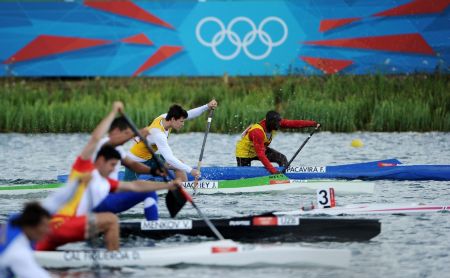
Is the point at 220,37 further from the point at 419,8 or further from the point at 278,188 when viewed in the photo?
the point at 278,188

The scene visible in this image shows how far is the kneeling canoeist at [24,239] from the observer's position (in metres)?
9.65

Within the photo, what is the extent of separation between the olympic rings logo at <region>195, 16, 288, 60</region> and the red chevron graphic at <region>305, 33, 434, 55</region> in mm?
1309

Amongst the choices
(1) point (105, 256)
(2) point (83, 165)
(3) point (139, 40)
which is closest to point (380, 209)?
(1) point (105, 256)

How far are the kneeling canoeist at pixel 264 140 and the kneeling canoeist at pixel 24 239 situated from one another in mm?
8230

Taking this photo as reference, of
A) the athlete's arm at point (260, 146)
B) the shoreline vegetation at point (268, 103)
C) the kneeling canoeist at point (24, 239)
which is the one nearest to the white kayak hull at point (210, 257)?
the kneeling canoeist at point (24, 239)

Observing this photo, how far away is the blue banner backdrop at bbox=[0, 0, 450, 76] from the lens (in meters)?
28.9

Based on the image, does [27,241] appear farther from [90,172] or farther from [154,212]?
[154,212]

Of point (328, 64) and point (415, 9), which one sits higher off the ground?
point (415, 9)

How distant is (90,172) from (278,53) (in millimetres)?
18361

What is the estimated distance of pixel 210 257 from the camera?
466 inches

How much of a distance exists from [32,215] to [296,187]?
818cm

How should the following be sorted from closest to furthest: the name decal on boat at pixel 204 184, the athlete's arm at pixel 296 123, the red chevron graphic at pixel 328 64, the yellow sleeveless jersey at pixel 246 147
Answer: the name decal on boat at pixel 204 184 < the athlete's arm at pixel 296 123 < the yellow sleeveless jersey at pixel 246 147 < the red chevron graphic at pixel 328 64

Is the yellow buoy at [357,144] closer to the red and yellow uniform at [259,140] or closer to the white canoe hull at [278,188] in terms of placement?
the red and yellow uniform at [259,140]

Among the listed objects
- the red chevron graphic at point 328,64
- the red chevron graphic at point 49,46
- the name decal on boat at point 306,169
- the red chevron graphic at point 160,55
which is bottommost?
the name decal on boat at point 306,169
